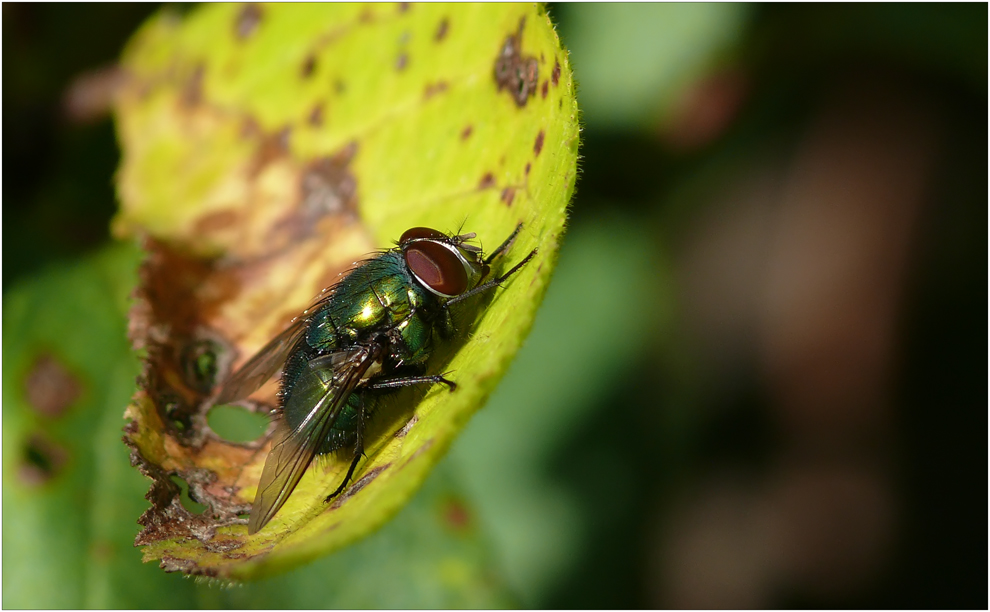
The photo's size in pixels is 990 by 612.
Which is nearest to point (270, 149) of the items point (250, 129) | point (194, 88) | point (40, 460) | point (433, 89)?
point (250, 129)

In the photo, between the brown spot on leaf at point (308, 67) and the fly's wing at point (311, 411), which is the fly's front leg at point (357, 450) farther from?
the brown spot on leaf at point (308, 67)

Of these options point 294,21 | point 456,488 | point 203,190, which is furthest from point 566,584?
point 294,21

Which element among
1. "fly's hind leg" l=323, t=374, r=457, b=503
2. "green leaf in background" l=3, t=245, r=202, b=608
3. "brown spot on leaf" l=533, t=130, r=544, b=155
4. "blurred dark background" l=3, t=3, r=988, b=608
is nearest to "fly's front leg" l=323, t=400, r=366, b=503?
"fly's hind leg" l=323, t=374, r=457, b=503

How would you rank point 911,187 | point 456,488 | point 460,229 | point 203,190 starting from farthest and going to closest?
point 911,187 → point 456,488 → point 203,190 → point 460,229

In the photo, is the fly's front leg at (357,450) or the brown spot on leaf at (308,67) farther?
the brown spot on leaf at (308,67)

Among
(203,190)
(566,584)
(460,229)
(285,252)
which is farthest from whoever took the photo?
(566,584)

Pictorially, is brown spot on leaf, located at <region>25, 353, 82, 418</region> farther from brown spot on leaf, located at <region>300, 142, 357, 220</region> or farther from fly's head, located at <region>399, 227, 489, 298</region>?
fly's head, located at <region>399, 227, 489, 298</region>

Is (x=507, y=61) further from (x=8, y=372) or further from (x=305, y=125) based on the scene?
(x=8, y=372)

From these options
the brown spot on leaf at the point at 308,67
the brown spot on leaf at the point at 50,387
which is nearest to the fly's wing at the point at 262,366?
the brown spot on leaf at the point at 50,387
